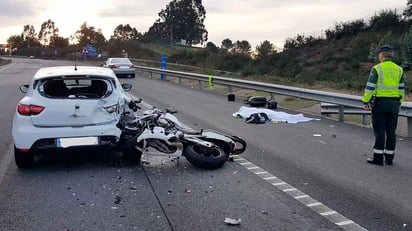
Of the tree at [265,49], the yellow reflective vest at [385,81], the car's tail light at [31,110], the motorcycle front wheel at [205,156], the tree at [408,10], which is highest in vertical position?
the tree at [408,10]

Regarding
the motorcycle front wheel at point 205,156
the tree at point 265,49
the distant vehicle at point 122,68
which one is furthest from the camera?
the tree at point 265,49

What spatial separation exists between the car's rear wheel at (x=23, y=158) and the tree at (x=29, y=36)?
513 feet

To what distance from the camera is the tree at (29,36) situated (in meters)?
155

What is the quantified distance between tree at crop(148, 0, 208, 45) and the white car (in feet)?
318

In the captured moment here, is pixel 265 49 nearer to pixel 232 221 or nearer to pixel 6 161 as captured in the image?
pixel 6 161

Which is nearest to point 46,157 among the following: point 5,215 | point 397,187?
point 5,215

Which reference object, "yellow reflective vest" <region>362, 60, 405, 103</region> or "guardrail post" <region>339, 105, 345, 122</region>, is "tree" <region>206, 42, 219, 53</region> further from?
"yellow reflective vest" <region>362, 60, 405, 103</region>

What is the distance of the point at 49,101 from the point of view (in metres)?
6.54

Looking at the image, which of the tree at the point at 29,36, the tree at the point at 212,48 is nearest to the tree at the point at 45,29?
the tree at the point at 29,36

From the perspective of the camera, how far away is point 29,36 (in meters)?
162

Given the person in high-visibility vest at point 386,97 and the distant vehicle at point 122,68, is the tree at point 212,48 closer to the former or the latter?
the distant vehicle at point 122,68

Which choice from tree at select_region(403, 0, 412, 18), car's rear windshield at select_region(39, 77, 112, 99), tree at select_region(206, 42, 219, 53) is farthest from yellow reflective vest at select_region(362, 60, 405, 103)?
tree at select_region(206, 42, 219, 53)

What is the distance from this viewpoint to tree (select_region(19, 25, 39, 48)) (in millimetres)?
154625

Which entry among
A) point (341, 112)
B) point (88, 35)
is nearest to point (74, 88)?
point (341, 112)
